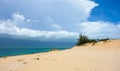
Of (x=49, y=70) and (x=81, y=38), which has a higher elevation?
(x=81, y=38)

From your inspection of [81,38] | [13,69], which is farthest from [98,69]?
[81,38]

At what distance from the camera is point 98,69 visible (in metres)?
10.4

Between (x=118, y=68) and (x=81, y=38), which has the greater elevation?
(x=81, y=38)

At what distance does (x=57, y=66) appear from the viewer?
444 inches

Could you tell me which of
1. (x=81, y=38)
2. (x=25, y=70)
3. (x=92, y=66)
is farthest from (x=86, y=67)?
(x=81, y=38)

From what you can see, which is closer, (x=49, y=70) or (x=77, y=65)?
(x=49, y=70)

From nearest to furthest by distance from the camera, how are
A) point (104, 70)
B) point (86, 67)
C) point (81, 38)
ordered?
1. point (104, 70)
2. point (86, 67)
3. point (81, 38)

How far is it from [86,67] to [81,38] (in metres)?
25.0

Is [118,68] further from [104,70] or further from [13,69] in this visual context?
[13,69]

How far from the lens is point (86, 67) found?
11.0m

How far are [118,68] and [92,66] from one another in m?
1.37

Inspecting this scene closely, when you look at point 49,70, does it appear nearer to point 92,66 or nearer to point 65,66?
point 65,66

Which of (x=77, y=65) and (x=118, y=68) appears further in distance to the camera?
(x=77, y=65)

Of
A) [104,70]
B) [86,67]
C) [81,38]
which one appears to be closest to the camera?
[104,70]
